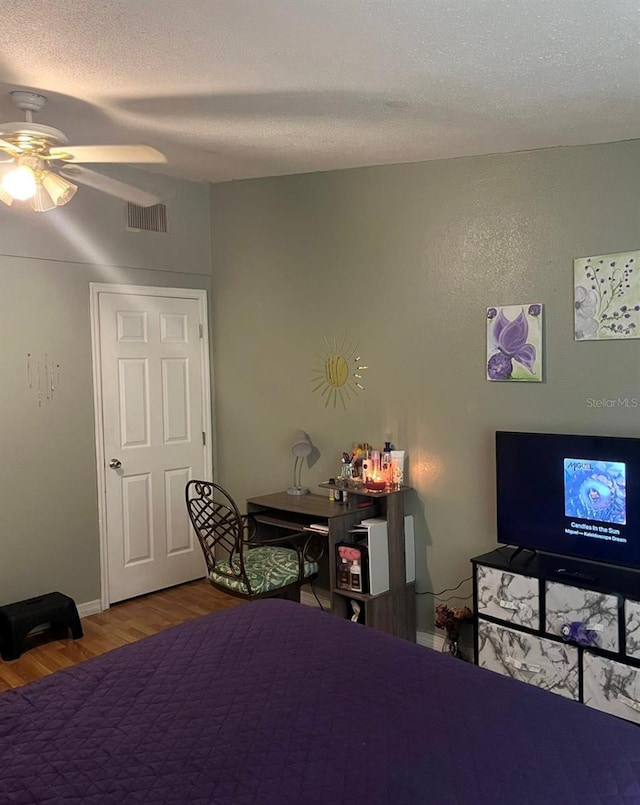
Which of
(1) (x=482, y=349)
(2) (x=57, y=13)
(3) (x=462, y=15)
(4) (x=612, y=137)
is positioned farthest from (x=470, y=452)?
(2) (x=57, y=13)

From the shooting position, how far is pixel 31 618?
3.75 meters

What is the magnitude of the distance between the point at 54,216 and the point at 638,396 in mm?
3377

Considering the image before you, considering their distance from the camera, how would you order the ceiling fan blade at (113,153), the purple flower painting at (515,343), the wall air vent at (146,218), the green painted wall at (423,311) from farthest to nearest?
the wall air vent at (146,218) → the ceiling fan blade at (113,153) → the purple flower painting at (515,343) → the green painted wall at (423,311)

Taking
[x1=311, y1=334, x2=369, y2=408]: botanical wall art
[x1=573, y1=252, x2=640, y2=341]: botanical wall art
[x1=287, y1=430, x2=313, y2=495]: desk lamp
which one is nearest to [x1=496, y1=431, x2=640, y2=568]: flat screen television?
[x1=573, y1=252, x2=640, y2=341]: botanical wall art

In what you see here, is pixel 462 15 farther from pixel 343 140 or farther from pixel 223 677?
pixel 223 677

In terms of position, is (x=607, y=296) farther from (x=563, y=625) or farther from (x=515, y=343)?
(x=563, y=625)

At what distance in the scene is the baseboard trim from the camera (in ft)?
14.0

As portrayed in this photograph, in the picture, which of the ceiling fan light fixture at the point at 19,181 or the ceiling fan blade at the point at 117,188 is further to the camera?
the ceiling fan blade at the point at 117,188

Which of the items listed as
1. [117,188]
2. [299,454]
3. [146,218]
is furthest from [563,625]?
[117,188]

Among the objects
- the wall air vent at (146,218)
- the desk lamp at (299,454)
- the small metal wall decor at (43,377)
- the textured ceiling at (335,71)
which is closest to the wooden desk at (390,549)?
the desk lamp at (299,454)

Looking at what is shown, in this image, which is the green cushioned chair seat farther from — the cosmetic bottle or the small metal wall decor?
the small metal wall decor

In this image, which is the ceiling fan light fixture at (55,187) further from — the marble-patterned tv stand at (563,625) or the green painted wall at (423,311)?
the marble-patterned tv stand at (563,625)

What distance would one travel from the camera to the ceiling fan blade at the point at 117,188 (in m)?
4.11

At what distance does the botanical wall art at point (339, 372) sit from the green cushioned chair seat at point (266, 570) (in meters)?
0.96
